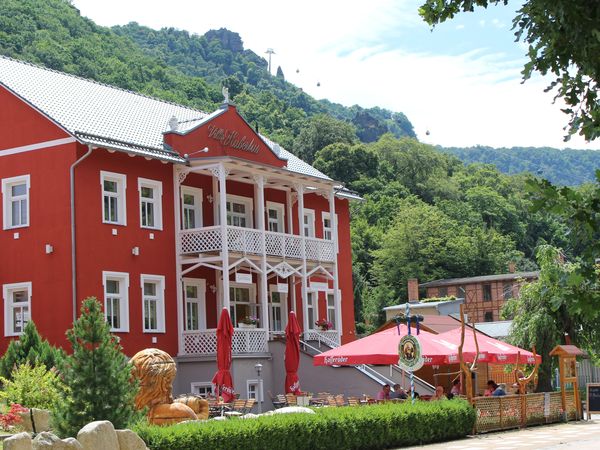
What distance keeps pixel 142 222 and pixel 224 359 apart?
5.90 metres

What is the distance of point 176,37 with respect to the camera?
158 m

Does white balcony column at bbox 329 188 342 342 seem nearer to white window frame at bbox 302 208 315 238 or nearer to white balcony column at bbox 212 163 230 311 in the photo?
white window frame at bbox 302 208 315 238

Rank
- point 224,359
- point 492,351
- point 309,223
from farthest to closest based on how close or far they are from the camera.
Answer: point 309,223 → point 224,359 → point 492,351

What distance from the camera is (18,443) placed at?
13227mm

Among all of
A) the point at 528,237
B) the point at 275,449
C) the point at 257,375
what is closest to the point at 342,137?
the point at 528,237

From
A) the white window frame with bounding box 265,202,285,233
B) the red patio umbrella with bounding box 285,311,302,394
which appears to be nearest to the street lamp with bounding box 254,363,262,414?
the red patio umbrella with bounding box 285,311,302,394

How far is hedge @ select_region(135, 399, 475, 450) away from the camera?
1712cm

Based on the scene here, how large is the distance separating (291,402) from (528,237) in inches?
2938

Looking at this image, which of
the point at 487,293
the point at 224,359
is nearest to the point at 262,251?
the point at 224,359

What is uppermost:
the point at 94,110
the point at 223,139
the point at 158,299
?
the point at 94,110

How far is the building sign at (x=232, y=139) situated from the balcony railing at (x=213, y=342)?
6631mm

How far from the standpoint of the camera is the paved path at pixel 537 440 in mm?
20906

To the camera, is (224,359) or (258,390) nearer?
(224,359)

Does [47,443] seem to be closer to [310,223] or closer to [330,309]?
[310,223]
